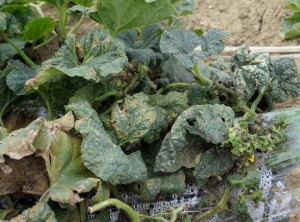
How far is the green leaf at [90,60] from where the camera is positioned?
6.04ft

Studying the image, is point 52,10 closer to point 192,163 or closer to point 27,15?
point 27,15

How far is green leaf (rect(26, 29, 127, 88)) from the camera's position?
184cm

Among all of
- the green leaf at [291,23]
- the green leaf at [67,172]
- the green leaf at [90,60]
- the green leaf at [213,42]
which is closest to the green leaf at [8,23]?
the green leaf at [90,60]

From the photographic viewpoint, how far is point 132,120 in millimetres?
1909

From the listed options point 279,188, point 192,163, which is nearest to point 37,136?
point 192,163

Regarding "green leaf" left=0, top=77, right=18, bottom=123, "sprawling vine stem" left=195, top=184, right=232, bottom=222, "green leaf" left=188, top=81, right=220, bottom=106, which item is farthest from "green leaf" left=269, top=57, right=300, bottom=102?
"green leaf" left=0, top=77, right=18, bottom=123

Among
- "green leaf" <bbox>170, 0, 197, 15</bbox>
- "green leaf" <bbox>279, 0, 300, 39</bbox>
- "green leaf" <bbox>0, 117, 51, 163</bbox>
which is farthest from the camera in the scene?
"green leaf" <bbox>279, 0, 300, 39</bbox>

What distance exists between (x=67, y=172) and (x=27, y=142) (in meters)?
0.24

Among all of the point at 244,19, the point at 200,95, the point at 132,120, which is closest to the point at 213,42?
the point at 200,95

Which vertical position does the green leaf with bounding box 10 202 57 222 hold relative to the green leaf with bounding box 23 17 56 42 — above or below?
below

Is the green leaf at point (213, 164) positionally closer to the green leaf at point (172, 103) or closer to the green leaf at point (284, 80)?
the green leaf at point (172, 103)

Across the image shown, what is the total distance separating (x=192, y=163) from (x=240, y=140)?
9.4 inches

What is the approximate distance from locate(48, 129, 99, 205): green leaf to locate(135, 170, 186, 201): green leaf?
8.6 inches

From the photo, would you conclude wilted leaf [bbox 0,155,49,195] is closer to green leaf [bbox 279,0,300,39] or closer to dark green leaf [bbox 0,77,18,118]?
dark green leaf [bbox 0,77,18,118]
